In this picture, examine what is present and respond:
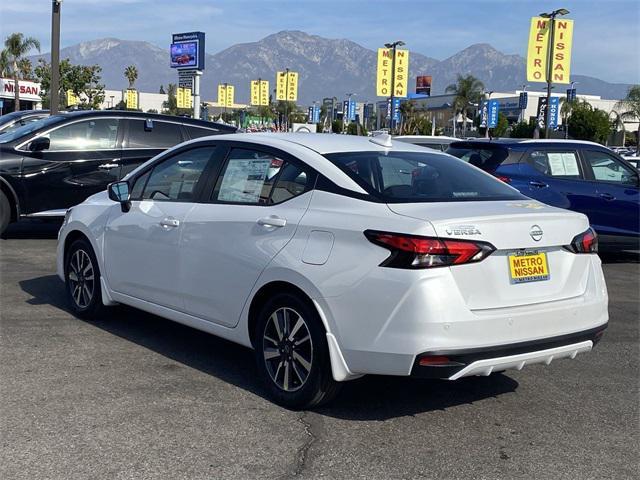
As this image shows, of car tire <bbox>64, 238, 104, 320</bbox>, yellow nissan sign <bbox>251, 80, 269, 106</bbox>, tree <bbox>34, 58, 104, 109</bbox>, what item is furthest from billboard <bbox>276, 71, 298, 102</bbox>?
car tire <bbox>64, 238, 104, 320</bbox>

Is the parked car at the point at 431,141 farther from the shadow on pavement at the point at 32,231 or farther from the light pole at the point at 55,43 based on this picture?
the light pole at the point at 55,43

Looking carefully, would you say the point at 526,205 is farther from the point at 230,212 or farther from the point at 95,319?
the point at 95,319

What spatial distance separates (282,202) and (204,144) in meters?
1.08

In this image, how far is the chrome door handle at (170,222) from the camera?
5.18 metres

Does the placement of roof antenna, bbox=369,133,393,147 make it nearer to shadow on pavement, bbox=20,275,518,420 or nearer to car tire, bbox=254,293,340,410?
car tire, bbox=254,293,340,410

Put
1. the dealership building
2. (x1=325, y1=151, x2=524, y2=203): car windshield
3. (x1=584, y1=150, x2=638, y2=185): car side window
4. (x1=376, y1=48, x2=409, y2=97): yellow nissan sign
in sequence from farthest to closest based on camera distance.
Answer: the dealership building < (x1=376, y1=48, x2=409, y2=97): yellow nissan sign < (x1=584, y1=150, x2=638, y2=185): car side window < (x1=325, y1=151, x2=524, y2=203): car windshield

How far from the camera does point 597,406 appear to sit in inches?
184

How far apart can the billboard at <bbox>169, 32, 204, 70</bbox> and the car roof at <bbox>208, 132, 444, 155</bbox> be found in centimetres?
3604

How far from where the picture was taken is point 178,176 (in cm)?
552

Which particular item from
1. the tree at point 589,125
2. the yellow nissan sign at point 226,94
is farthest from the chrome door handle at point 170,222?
the tree at point 589,125

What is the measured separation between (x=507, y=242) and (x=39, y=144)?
785cm

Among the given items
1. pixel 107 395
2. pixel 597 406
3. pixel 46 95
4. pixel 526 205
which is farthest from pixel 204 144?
pixel 46 95

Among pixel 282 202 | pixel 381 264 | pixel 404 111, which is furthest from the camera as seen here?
pixel 404 111

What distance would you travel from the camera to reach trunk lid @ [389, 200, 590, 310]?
3891 millimetres
